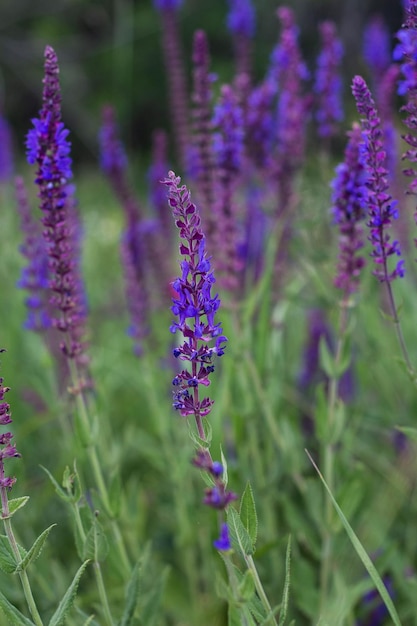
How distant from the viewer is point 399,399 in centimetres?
385

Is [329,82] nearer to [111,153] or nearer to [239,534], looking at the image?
[111,153]

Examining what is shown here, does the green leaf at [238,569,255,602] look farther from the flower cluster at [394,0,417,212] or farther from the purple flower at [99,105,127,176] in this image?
the purple flower at [99,105,127,176]

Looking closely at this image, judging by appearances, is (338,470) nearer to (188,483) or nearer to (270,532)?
(270,532)

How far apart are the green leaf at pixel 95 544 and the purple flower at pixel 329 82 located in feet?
7.84

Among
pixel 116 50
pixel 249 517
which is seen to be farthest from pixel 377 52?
pixel 116 50

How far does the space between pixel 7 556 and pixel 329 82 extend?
269 cm

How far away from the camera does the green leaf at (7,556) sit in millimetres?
1764

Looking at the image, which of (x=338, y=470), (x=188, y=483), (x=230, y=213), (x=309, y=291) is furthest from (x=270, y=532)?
(x=309, y=291)

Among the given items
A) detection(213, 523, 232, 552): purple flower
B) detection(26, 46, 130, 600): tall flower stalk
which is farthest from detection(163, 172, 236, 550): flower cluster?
detection(26, 46, 130, 600): tall flower stalk

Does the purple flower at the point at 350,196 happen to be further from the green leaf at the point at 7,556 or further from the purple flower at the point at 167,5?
the purple flower at the point at 167,5

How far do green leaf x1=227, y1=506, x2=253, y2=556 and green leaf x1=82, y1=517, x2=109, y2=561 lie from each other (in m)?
0.40

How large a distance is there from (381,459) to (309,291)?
167cm

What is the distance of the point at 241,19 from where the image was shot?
4332mm

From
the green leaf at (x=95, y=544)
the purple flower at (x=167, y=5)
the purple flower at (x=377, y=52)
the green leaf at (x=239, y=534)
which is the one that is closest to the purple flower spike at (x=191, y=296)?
the green leaf at (x=239, y=534)
